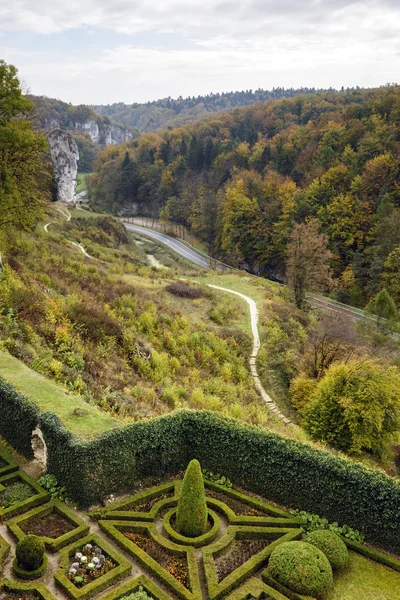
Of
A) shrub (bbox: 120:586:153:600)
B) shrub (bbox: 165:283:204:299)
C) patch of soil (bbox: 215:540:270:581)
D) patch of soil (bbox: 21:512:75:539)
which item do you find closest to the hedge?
patch of soil (bbox: 21:512:75:539)

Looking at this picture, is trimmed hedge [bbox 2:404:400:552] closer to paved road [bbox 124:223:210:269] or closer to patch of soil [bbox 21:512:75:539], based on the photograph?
patch of soil [bbox 21:512:75:539]

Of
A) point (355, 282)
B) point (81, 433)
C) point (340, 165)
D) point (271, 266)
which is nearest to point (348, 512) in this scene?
point (81, 433)

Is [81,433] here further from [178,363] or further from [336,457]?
[178,363]

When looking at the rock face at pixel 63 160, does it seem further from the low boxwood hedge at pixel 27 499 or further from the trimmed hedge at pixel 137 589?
the trimmed hedge at pixel 137 589

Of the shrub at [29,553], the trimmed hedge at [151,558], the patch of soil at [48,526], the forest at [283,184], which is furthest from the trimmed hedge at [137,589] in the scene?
the forest at [283,184]

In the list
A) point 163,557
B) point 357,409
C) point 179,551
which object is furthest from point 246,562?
point 357,409

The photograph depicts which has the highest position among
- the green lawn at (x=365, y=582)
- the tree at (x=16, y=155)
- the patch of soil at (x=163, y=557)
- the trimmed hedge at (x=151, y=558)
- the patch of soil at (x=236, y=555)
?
the tree at (x=16, y=155)
